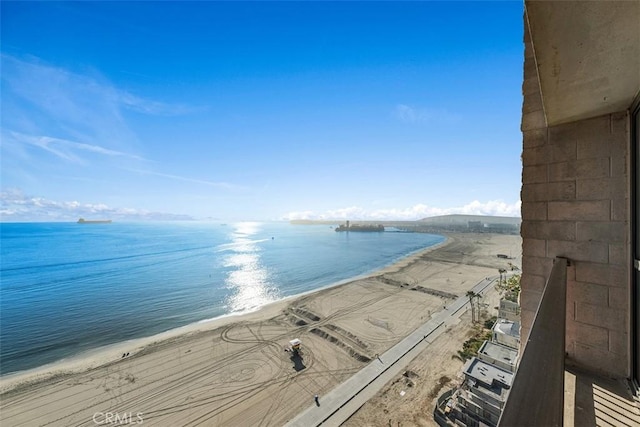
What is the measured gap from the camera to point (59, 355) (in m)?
18.3

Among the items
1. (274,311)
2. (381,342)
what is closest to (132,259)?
(274,311)

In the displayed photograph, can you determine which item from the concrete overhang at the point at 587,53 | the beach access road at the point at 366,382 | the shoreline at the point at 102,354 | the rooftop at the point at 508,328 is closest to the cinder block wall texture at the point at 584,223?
Answer: the concrete overhang at the point at 587,53

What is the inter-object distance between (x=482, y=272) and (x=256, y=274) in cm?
3499

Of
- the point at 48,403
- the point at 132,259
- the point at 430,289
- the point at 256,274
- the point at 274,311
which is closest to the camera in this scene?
→ the point at 48,403

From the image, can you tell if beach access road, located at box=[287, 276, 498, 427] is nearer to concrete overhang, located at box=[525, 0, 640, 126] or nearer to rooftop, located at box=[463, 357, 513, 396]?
rooftop, located at box=[463, 357, 513, 396]

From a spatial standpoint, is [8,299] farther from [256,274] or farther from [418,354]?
[418,354]

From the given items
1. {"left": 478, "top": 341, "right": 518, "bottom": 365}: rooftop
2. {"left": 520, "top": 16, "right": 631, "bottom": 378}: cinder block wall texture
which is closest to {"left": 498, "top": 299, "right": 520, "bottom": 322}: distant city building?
{"left": 478, "top": 341, "right": 518, "bottom": 365}: rooftop

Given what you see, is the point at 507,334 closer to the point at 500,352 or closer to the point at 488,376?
the point at 500,352

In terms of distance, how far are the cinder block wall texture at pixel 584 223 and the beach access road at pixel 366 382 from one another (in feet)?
34.7

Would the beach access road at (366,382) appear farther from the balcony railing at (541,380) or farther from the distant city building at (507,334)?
the balcony railing at (541,380)

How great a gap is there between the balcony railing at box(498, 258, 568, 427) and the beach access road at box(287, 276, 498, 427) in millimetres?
11798

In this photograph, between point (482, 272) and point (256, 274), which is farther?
point (256, 274)

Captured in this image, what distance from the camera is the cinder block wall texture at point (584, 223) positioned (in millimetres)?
2842

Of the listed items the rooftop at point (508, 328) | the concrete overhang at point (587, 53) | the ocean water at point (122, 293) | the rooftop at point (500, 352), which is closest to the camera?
the concrete overhang at point (587, 53)
